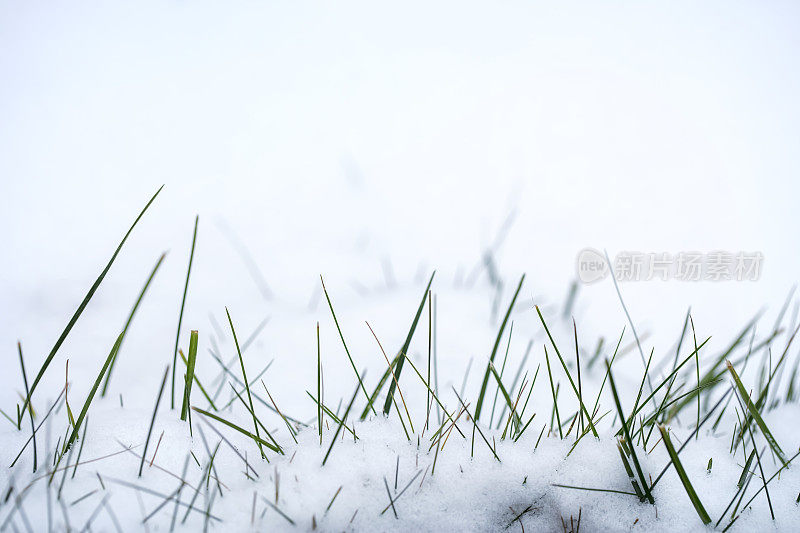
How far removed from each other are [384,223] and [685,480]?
1.01 m

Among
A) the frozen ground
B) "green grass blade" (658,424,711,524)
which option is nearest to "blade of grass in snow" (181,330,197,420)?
the frozen ground

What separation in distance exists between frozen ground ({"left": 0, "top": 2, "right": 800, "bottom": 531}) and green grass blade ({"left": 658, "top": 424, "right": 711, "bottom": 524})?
1.2 inches

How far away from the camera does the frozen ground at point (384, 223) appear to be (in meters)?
0.58

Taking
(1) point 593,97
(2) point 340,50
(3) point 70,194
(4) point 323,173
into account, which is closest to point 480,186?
(4) point 323,173

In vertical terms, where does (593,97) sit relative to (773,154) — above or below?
above

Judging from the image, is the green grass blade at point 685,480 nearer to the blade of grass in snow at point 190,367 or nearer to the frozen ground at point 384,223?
the frozen ground at point 384,223

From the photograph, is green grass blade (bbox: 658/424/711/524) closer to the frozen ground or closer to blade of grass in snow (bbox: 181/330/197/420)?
the frozen ground

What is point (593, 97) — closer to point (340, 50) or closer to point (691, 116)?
point (691, 116)

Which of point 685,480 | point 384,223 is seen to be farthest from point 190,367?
point 384,223

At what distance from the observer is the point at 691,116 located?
165 centimetres

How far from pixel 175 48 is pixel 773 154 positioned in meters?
2.07

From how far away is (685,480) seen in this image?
489 mm

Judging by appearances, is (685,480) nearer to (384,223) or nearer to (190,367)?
Answer: (190,367)

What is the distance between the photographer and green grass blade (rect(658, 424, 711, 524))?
1.57ft
